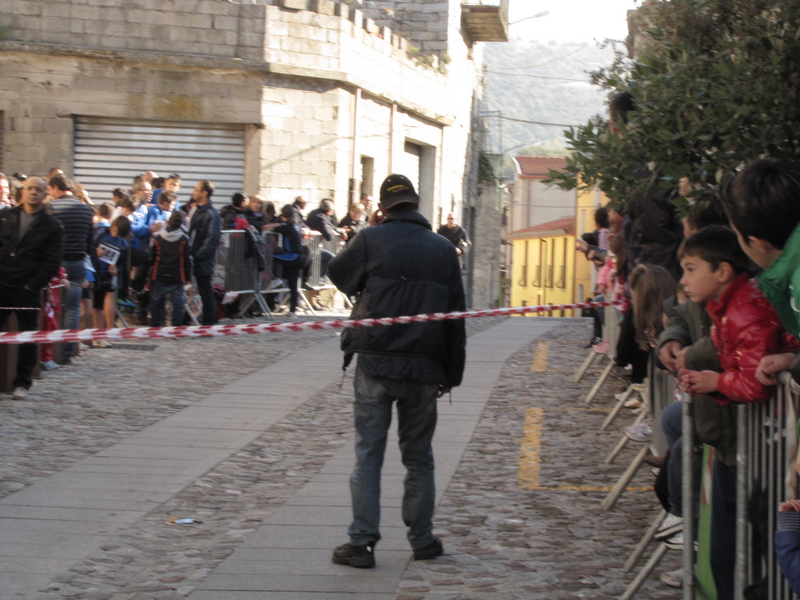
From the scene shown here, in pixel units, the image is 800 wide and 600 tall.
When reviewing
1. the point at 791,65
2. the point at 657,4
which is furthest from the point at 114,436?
the point at 791,65

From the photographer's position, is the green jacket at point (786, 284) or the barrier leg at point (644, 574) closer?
the green jacket at point (786, 284)

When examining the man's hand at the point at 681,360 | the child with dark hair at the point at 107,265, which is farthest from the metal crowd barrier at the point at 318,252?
the man's hand at the point at 681,360

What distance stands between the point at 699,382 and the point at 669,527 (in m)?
1.30

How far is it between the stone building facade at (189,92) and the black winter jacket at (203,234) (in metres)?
6.10

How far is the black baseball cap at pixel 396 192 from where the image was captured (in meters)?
5.02

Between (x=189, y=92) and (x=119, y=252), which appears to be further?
(x=189, y=92)

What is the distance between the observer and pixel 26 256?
344 inches

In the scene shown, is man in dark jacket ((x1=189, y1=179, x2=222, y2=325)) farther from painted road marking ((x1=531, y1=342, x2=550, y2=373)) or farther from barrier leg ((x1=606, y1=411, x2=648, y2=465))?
barrier leg ((x1=606, y1=411, x2=648, y2=465))

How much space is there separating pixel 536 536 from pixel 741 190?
2.74 meters

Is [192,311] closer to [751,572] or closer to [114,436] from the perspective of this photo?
[114,436]

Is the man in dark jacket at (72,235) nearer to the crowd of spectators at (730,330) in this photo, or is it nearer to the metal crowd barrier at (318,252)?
the crowd of spectators at (730,330)

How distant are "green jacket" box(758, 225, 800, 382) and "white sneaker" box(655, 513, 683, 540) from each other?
173cm

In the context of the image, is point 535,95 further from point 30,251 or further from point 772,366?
point 772,366

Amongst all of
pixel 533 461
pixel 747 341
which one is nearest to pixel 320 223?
pixel 533 461
